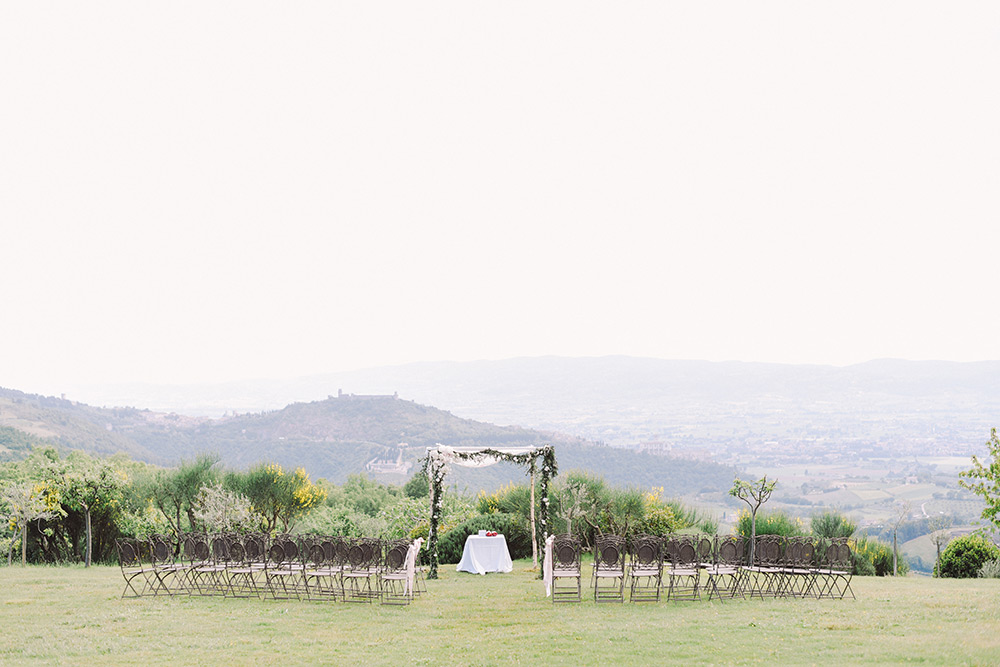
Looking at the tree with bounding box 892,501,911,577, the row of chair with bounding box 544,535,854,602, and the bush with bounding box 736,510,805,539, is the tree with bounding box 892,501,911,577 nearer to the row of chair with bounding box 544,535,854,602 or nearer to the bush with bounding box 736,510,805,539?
the bush with bounding box 736,510,805,539

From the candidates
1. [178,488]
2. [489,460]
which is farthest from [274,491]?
[489,460]

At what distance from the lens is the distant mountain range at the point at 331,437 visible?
60219 mm

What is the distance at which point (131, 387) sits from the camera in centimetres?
13388

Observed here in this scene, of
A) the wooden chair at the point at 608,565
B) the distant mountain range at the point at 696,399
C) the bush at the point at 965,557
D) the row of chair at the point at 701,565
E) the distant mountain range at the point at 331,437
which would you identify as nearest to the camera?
the wooden chair at the point at 608,565

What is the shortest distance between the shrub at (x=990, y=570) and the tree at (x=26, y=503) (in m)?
20.0

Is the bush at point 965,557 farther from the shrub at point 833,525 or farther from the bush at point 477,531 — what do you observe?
the bush at point 477,531

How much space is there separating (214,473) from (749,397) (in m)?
122

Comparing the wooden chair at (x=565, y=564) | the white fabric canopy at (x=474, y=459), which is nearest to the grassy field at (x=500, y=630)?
the wooden chair at (x=565, y=564)

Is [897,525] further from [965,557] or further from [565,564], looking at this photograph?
[565,564]

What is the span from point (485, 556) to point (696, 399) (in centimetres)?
12392

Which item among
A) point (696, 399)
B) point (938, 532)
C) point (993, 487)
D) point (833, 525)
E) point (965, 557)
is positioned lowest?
point (965, 557)

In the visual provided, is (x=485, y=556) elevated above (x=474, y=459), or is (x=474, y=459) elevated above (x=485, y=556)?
(x=474, y=459)

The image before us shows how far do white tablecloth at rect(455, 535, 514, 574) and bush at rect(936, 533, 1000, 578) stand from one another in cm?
915

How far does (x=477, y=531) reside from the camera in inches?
716
